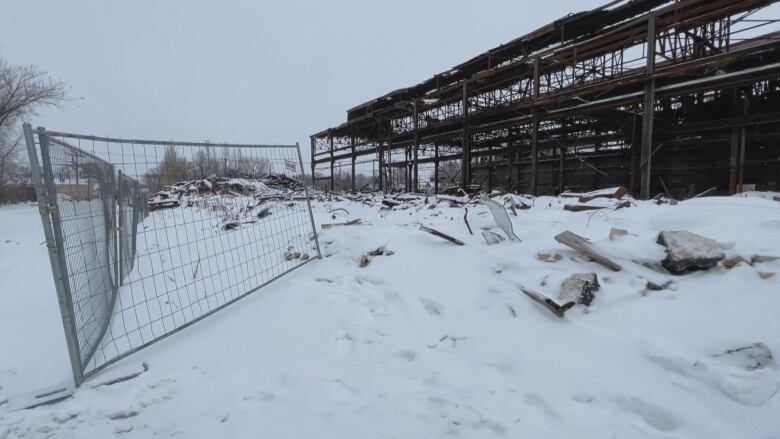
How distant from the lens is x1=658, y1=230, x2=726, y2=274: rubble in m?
3.13

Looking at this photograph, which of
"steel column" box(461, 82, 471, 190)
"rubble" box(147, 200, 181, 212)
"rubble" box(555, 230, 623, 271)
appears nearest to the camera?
"rubble" box(555, 230, 623, 271)

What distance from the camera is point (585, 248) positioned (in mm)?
3762

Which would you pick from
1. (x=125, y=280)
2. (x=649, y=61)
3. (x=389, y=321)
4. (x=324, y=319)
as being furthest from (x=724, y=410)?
(x=649, y=61)

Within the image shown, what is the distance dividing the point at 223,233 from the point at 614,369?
746 centimetres

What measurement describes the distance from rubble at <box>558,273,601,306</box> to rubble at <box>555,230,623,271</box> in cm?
40

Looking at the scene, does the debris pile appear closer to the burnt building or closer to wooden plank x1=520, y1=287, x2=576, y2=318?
wooden plank x1=520, y1=287, x2=576, y2=318

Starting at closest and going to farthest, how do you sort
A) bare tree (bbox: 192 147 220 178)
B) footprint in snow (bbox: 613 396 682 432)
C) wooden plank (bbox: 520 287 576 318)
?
footprint in snow (bbox: 613 396 682 432)
wooden plank (bbox: 520 287 576 318)
bare tree (bbox: 192 147 220 178)

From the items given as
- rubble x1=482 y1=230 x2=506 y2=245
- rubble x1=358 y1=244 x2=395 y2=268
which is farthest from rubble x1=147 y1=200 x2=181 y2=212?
rubble x1=482 y1=230 x2=506 y2=245

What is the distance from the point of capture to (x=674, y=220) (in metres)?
4.19

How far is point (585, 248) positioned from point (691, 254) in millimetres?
858

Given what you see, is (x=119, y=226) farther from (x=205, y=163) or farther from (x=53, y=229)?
(x=53, y=229)

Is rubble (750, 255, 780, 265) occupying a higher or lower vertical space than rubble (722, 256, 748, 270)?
higher

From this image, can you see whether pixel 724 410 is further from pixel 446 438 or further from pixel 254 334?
pixel 254 334

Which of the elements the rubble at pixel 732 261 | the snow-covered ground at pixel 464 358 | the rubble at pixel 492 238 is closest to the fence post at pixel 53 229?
the snow-covered ground at pixel 464 358
